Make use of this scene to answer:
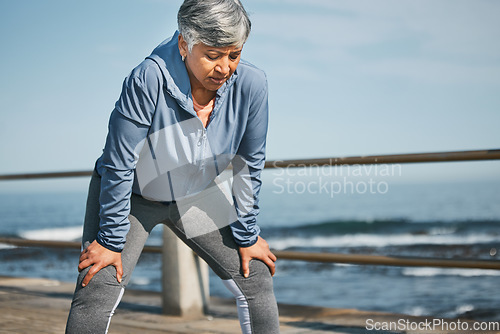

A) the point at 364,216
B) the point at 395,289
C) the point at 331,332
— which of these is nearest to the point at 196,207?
the point at 331,332

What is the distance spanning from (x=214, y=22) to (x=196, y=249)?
2.41 feet

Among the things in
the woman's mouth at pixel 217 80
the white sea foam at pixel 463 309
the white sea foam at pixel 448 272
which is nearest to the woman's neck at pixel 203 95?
the woman's mouth at pixel 217 80

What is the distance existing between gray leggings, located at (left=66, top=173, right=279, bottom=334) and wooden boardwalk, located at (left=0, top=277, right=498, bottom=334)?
4.33 ft

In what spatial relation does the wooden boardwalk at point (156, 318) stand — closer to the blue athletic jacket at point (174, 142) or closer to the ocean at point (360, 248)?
the ocean at point (360, 248)

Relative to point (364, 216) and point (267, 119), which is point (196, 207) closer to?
point (267, 119)

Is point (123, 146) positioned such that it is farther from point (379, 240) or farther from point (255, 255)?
point (379, 240)

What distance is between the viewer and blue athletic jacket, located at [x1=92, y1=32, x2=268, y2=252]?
161cm

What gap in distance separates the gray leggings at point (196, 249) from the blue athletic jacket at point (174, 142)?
0.16 ft

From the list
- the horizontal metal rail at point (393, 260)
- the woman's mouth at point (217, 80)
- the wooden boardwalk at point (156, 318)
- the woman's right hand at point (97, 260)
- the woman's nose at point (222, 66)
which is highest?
the woman's nose at point (222, 66)

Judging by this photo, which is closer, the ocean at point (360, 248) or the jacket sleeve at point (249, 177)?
the jacket sleeve at point (249, 177)

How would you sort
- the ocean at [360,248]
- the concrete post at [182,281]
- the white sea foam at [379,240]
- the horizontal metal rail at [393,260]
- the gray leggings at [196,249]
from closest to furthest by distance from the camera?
the gray leggings at [196,249] → the horizontal metal rail at [393,260] → the concrete post at [182,281] → the ocean at [360,248] → the white sea foam at [379,240]

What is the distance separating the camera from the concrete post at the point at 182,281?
141 inches

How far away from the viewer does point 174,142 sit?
1710mm

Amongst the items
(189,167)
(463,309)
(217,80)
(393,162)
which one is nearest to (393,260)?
(393,162)
